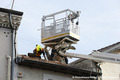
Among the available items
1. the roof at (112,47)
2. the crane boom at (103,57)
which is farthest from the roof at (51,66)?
the roof at (112,47)

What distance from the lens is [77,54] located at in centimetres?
2761

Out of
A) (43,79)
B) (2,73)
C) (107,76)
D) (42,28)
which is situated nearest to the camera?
(2,73)

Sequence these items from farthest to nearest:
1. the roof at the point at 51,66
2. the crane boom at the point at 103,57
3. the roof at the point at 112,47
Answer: the roof at the point at 112,47 < the crane boom at the point at 103,57 < the roof at the point at 51,66

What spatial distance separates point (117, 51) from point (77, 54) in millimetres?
2954

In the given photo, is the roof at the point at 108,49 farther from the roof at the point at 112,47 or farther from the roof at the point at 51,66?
the roof at the point at 51,66

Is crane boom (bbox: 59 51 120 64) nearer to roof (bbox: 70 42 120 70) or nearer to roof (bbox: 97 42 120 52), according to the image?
roof (bbox: 70 42 120 70)

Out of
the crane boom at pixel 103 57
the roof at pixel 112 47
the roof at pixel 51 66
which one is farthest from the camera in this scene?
the roof at pixel 112 47

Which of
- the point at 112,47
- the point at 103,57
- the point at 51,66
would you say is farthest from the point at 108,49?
the point at 51,66

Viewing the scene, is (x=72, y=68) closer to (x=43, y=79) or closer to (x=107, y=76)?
(x=43, y=79)

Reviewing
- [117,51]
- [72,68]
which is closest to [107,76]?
[117,51]

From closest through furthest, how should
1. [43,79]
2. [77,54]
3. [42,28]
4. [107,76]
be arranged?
[43,79]
[107,76]
[77,54]
[42,28]

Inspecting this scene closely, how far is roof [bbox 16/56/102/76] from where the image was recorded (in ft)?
65.8

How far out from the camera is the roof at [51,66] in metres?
20.0

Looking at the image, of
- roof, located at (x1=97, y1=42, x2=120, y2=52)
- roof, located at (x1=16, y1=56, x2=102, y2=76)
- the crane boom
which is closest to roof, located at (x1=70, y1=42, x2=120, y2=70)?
roof, located at (x1=97, y1=42, x2=120, y2=52)
